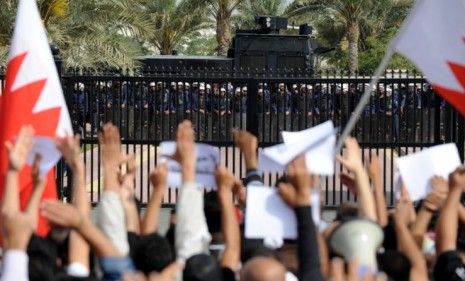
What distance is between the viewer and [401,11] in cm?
4416

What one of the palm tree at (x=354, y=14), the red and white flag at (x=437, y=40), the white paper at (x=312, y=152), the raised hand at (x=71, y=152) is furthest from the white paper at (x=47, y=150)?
the palm tree at (x=354, y=14)

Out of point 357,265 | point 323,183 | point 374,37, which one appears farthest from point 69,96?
point 374,37

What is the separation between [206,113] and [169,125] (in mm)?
465

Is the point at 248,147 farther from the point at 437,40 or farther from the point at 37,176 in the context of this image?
the point at 437,40

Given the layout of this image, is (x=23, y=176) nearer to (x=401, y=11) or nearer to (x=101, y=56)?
(x=101, y=56)

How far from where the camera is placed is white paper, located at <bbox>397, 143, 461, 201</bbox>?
20.1 ft

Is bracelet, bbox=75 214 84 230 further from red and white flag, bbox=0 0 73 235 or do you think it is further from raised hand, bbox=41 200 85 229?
red and white flag, bbox=0 0 73 235

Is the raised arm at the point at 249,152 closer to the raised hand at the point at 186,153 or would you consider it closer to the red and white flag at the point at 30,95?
the raised hand at the point at 186,153

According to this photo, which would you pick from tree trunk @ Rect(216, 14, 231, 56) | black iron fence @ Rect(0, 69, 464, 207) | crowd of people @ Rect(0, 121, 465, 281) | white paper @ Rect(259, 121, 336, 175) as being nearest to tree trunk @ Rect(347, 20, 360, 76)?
tree trunk @ Rect(216, 14, 231, 56)

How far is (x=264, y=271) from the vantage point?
420 centimetres

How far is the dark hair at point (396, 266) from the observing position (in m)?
4.93

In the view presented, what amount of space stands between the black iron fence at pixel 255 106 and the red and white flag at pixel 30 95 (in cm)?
502

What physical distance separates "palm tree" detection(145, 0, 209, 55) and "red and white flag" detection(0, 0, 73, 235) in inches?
1306

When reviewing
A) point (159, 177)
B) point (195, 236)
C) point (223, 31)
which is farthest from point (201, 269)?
point (223, 31)
